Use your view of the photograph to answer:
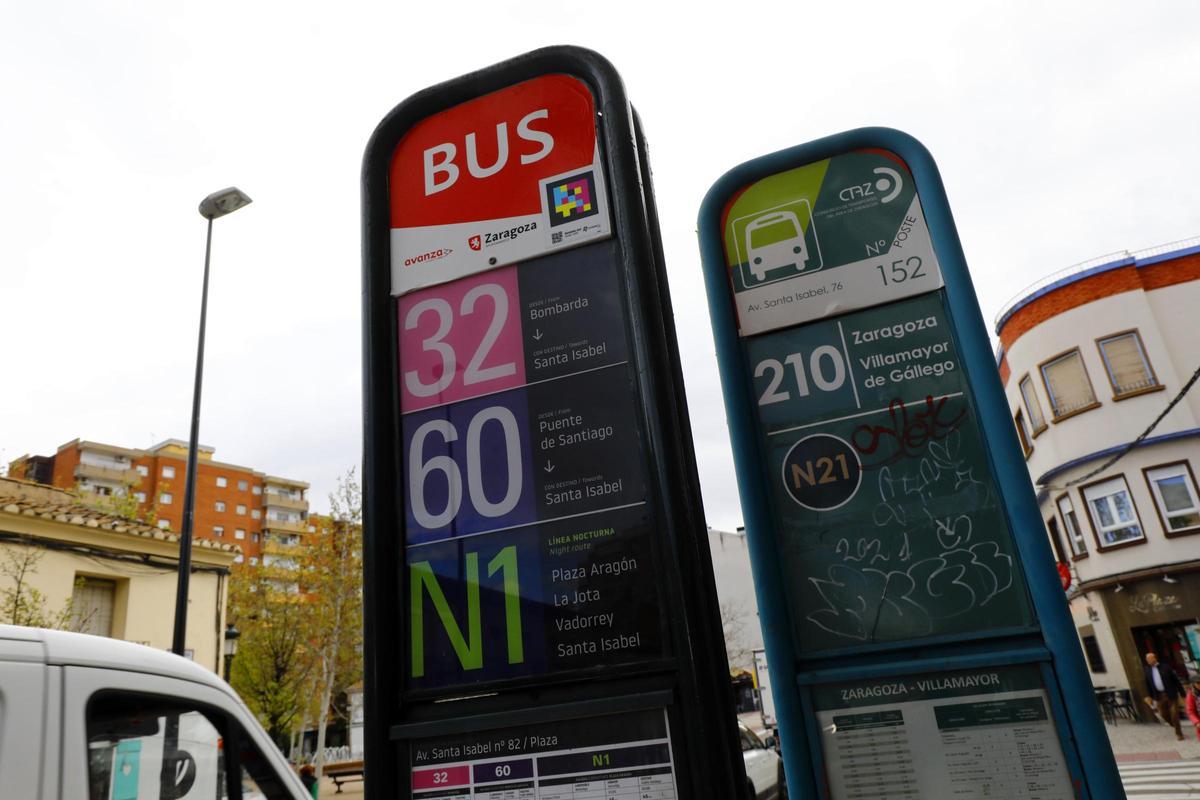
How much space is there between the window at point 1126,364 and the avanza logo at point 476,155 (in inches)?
969

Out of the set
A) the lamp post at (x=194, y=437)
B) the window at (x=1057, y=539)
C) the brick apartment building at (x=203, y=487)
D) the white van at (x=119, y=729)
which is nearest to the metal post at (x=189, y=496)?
the lamp post at (x=194, y=437)

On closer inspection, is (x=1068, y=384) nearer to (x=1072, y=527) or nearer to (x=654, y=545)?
(x=1072, y=527)

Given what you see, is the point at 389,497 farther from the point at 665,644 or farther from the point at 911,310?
the point at 911,310

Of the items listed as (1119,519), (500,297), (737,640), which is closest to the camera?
(500,297)

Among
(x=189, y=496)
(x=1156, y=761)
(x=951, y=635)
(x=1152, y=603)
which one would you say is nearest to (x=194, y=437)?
(x=189, y=496)

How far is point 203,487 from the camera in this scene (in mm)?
73062

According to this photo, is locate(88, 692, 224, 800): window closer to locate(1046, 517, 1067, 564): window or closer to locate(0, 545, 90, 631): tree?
locate(0, 545, 90, 631): tree

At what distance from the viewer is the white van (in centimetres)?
194

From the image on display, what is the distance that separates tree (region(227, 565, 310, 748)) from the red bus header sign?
29474 millimetres

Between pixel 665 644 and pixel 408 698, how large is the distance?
0.76m

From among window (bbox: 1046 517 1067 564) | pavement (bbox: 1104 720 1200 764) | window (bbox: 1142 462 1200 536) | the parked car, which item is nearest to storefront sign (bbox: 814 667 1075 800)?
the parked car

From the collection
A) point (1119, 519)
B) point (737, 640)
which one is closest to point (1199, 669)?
point (1119, 519)

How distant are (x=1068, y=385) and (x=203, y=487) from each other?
68738 mm

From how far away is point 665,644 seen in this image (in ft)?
6.91
